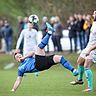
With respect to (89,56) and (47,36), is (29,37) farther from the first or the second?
(47,36)

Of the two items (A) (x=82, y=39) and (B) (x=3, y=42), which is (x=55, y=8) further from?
(A) (x=82, y=39)

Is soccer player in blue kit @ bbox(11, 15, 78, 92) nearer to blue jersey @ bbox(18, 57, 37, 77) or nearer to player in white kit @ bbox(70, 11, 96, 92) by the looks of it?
blue jersey @ bbox(18, 57, 37, 77)

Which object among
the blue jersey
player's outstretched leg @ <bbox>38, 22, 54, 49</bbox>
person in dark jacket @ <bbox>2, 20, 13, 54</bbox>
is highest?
player's outstretched leg @ <bbox>38, 22, 54, 49</bbox>

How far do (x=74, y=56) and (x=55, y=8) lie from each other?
11.1 metres

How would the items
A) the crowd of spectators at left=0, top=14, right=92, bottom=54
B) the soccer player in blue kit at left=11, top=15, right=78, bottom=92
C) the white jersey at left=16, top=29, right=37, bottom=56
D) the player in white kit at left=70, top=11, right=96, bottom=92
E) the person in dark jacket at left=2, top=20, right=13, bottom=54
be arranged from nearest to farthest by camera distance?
the soccer player in blue kit at left=11, top=15, right=78, bottom=92
the player in white kit at left=70, top=11, right=96, bottom=92
the white jersey at left=16, top=29, right=37, bottom=56
the crowd of spectators at left=0, top=14, right=92, bottom=54
the person in dark jacket at left=2, top=20, right=13, bottom=54

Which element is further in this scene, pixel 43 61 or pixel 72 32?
pixel 72 32

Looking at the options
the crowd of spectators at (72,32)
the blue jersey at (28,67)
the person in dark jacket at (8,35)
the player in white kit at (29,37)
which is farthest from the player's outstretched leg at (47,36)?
the person in dark jacket at (8,35)

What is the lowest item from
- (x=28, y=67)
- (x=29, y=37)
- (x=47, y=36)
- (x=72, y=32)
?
(x=72, y=32)

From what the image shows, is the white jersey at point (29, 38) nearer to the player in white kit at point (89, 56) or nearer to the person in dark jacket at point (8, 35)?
the player in white kit at point (89, 56)

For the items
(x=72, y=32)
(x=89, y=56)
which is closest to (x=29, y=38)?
(x=89, y=56)

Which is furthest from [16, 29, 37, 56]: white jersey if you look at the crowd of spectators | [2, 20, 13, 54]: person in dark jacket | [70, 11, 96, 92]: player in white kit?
[2, 20, 13, 54]: person in dark jacket

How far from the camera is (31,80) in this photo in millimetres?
23547

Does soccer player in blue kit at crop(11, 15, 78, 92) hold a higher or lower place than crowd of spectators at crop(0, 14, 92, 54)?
higher

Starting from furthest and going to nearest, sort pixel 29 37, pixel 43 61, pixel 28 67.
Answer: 1. pixel 29 37
2. pixel 28 67
3. pixel 43 61
